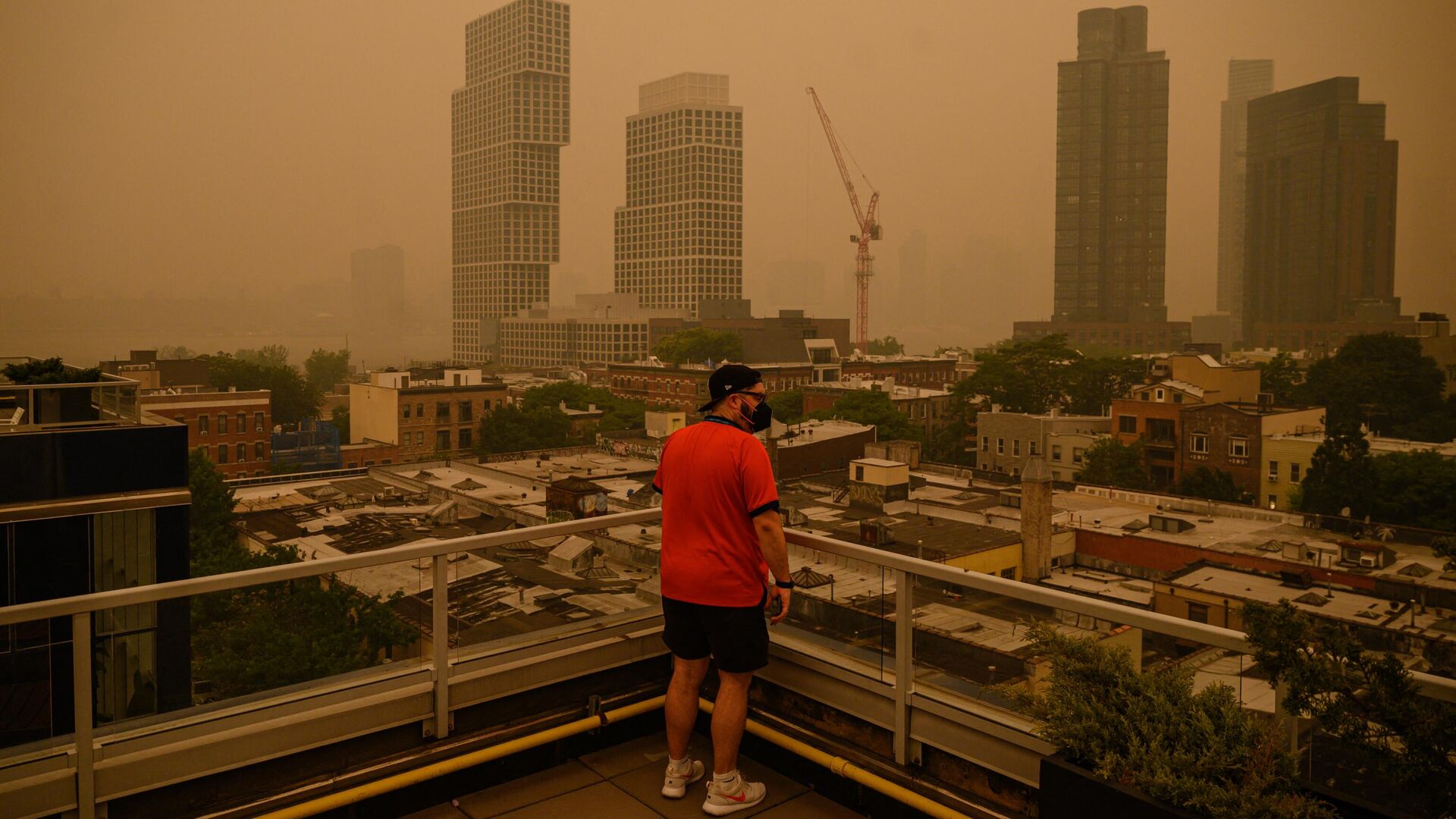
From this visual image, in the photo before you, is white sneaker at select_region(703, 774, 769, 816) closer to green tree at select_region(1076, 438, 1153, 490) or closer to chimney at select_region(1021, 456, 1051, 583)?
chimney at select_region(1021, 456, 1051, 583)

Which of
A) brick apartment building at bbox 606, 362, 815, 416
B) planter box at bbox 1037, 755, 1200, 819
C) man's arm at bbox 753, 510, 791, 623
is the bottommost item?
brick apartment building at bbox 606, 362, 815, 416

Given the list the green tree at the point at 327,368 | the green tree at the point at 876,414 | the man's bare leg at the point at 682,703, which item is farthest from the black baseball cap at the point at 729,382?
the green tree at the point at 327,368

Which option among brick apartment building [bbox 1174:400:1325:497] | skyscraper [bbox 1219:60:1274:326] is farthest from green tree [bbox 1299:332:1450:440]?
skyscraper [bbox 1219:60:1274:326]

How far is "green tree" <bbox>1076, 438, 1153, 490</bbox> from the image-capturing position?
38.1 metres

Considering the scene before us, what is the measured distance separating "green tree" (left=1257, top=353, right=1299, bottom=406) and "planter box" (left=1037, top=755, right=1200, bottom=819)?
49888 mm

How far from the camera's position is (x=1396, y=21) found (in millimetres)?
65375

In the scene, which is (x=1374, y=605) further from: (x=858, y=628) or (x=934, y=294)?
(x=934, y=294)

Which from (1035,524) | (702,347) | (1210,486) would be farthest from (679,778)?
(702,347)

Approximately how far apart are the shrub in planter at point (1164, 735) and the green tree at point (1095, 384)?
5089 centimetres

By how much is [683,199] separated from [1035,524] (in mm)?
84068

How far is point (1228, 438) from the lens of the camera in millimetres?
→ 36844

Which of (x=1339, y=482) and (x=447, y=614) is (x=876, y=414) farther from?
(x=447, y=614)

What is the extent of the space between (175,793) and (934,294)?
342 ft

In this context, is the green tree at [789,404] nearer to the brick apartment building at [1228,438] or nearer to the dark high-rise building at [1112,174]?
the brick apartment building at [1228,438]
